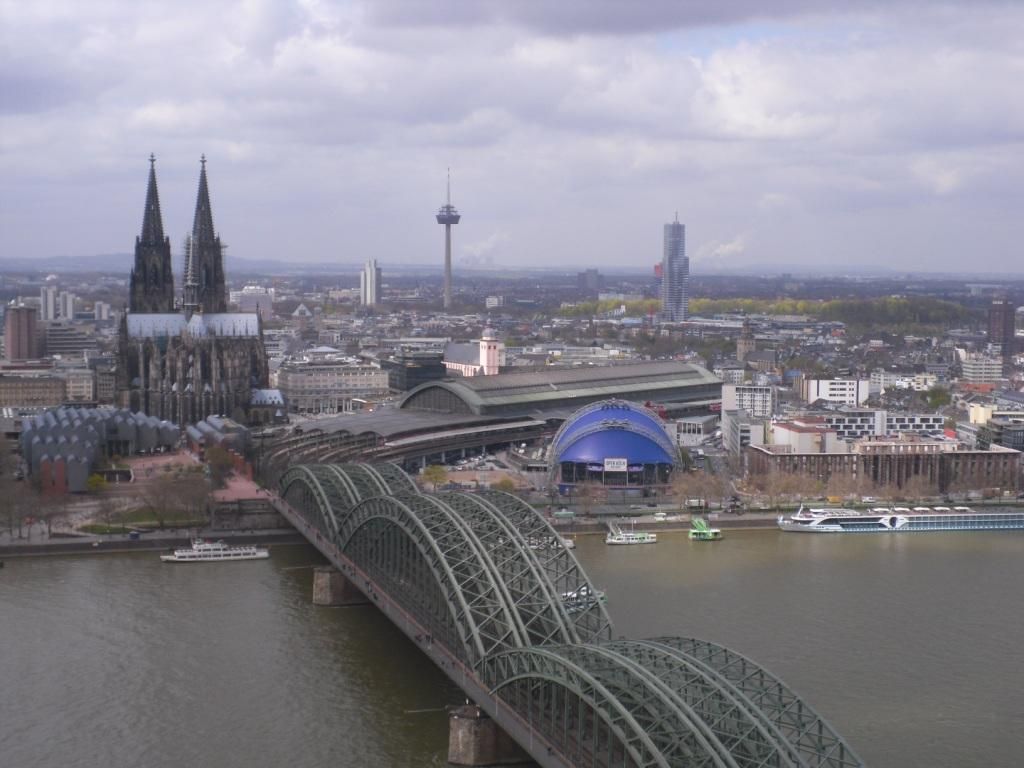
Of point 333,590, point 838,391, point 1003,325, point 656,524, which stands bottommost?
point 656,524

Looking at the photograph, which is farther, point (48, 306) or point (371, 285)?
point (371, 285)

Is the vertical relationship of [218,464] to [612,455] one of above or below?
below

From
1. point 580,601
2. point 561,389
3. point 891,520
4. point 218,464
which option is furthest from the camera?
point 561,389

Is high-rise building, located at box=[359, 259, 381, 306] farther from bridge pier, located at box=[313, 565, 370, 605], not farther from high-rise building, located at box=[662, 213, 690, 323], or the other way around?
bridge pier, located at box=[313, 565, 370, 605]

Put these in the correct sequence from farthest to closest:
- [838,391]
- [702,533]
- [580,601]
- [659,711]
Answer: [838,391]
[702,533]
[580,601]
[659,711]

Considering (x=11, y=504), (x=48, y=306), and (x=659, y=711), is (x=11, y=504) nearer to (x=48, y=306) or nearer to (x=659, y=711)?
(x=659, y=711)

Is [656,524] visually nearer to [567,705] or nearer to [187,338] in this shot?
[567,705]

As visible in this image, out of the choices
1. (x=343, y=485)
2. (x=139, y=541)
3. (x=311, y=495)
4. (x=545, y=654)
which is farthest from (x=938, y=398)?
(x=545, y=654)
